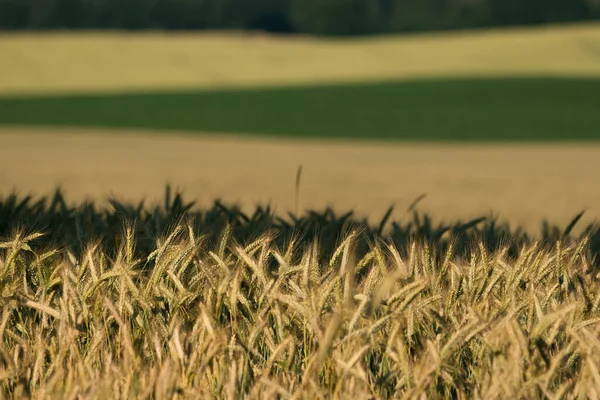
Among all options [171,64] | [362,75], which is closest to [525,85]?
[362,75]

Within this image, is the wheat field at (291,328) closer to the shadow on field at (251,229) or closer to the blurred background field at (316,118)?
the shadow on field at (251,229)

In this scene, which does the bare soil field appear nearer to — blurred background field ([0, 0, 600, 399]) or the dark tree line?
blurred background field ([0, 0, 600, 399])

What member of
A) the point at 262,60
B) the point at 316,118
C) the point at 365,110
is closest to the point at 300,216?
the point at 316,118

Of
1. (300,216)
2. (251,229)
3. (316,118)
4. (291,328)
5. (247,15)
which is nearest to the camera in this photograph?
(291,328)

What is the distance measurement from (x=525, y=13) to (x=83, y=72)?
32.0 metres

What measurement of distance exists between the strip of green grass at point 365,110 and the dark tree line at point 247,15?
101 ft

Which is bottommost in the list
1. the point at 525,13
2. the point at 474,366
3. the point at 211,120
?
the point at 474,366

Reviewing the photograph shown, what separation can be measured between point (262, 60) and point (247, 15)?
25439 mm

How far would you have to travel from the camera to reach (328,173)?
53.6ft

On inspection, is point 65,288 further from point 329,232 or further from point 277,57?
point 277,57

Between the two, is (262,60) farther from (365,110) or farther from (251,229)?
(251,229)

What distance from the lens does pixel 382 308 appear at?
2.71 metres

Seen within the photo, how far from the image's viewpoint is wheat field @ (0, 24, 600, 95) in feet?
125

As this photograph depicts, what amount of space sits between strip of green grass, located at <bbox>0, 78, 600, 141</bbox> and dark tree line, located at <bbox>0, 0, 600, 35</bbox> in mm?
30645
